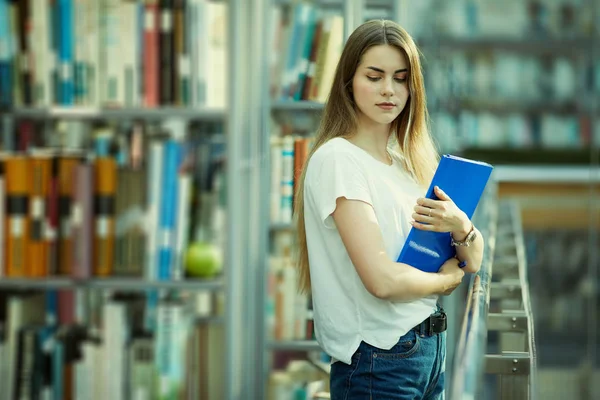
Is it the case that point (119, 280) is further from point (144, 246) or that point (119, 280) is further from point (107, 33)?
point (107, 33)

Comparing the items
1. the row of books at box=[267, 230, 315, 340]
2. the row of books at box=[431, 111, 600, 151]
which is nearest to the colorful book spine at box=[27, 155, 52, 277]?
the row of books at box=[267, 230, 315, 340]

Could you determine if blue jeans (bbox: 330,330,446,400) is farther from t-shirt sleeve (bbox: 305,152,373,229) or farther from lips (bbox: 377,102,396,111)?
lips (bbox: 377,102,396,111)

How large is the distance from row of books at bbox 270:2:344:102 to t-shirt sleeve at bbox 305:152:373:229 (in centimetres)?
64

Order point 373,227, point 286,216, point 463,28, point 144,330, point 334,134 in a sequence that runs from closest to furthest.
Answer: point 373,227 → point 334,134 → point 286,216 → point 144,330 → point 463,28

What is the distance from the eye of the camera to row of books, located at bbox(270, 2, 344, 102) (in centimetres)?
207

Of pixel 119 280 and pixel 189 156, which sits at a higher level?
pixel 189 156

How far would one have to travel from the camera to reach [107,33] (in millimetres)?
2684

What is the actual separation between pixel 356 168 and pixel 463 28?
5668 mm

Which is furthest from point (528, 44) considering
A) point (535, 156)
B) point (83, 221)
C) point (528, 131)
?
point (83, 221)

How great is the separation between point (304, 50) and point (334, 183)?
115cm

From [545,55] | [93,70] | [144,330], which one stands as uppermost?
[545,55]

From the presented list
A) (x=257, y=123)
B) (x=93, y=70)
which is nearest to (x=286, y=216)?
(x=257, y=123)

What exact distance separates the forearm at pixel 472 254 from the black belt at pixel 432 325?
9 cm

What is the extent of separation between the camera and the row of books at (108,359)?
2750 millimetres
